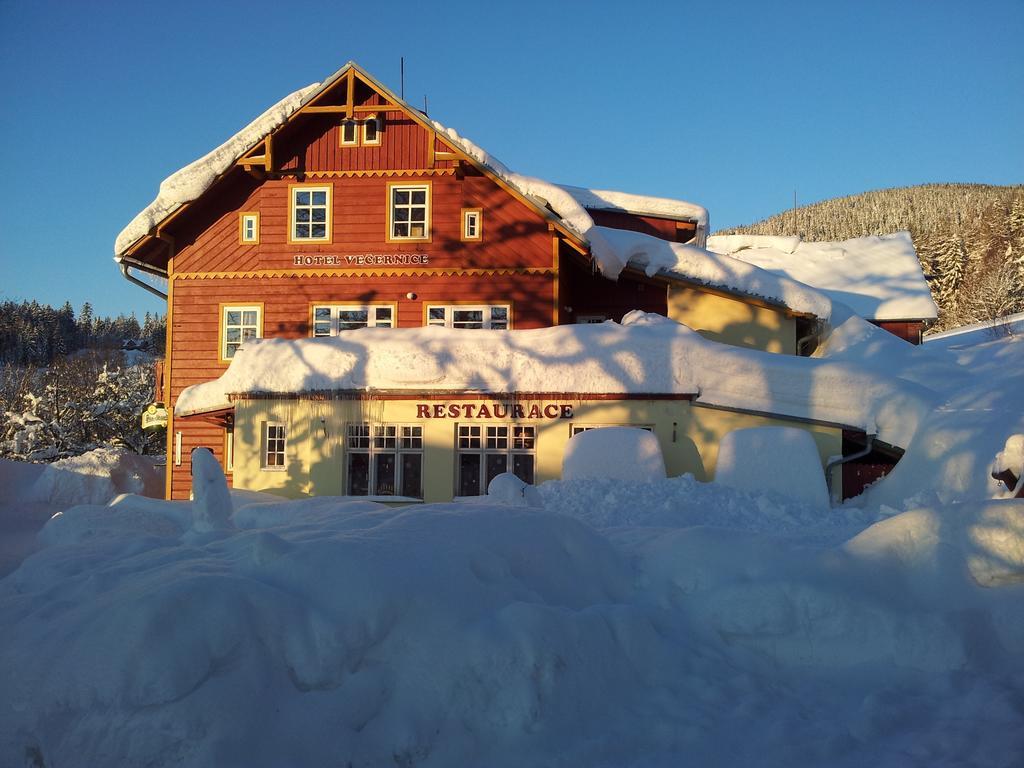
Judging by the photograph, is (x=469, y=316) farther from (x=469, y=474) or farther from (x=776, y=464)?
(x=776, y=464)

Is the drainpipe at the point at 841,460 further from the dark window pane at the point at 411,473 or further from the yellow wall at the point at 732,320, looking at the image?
the dark window pane at the point at 411,473

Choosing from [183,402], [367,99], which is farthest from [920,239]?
[183,402]

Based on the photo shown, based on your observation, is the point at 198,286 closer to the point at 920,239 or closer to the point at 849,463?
the point at 849,463

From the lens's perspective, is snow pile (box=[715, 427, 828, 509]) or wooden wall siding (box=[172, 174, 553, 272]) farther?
wooden wall siding (box=[172, 174, 553, 272])

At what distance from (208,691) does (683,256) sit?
19.6 meters

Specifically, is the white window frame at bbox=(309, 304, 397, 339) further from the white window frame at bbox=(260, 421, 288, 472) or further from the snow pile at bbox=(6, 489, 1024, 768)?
the snow pile at bbox=(6, 489, 1024, 768)

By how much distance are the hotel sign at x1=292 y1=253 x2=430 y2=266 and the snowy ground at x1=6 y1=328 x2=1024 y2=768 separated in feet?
47.7

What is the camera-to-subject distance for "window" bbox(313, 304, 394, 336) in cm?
2230

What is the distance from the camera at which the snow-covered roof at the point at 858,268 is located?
28812 mm

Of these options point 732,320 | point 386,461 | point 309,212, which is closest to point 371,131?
point 309,212

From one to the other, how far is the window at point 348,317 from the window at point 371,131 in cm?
411

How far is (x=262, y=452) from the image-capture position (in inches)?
720

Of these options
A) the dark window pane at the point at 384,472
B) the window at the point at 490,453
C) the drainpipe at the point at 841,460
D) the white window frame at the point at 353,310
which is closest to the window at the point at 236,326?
the white window frame at the point at 353,310

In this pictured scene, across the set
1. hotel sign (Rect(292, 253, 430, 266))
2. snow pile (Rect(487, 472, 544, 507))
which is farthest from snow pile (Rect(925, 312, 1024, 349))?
snow pile (Rect(487, 472, 544, 507))
